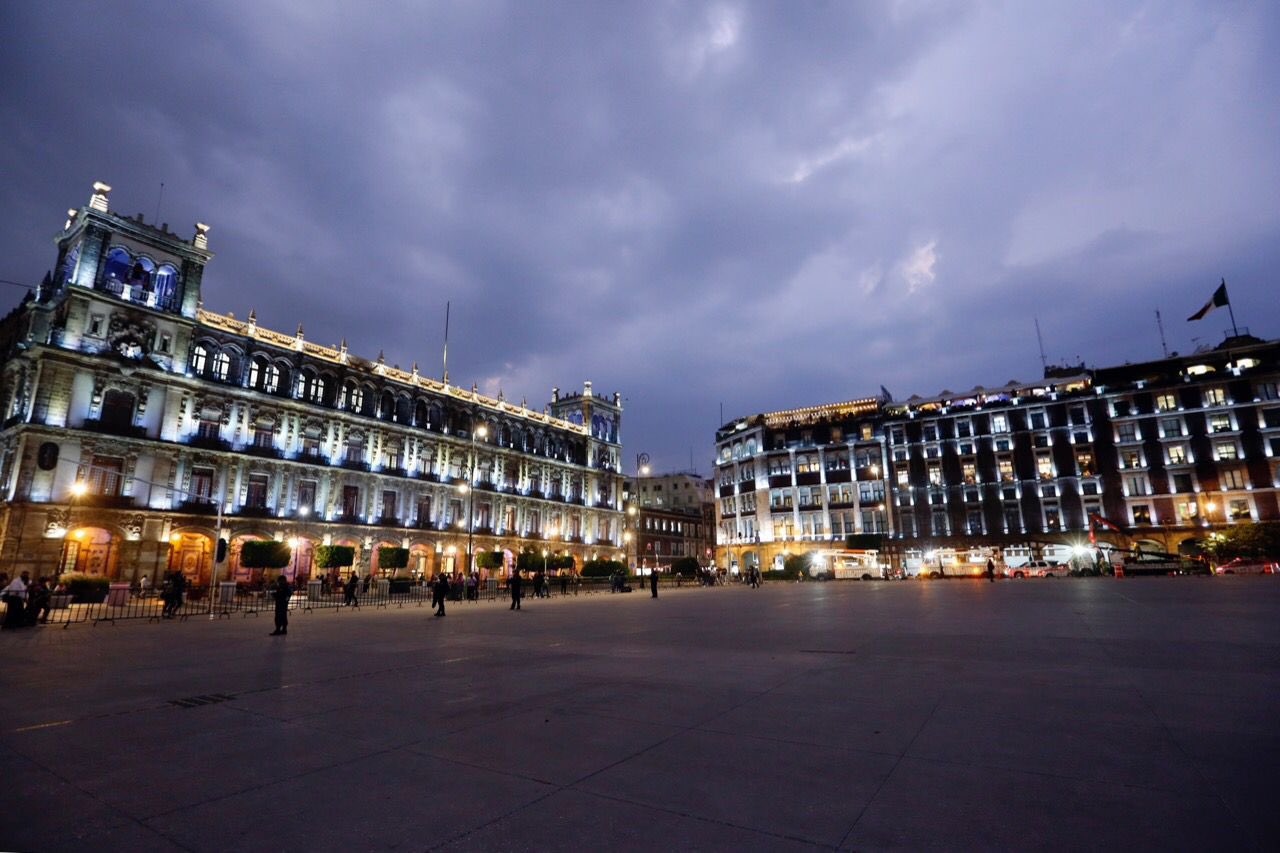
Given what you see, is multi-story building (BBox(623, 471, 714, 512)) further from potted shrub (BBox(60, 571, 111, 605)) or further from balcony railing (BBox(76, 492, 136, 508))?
potted shrub (BBox(60, 571, 111, 605))

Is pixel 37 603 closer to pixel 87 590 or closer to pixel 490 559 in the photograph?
pixel 87 590

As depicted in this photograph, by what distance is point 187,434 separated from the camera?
40.5 m

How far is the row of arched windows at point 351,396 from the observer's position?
4375cm

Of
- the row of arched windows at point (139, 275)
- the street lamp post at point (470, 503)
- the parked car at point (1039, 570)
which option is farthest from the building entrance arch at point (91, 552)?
the parked car at point (1039, 570)

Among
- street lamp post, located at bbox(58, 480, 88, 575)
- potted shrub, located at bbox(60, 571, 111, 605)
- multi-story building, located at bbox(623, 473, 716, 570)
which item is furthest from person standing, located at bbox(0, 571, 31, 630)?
multi-story building, located at bbox(623, 473, 716, 570)

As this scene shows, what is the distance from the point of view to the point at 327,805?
13.5ft

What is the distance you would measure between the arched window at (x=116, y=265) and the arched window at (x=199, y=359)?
572cm

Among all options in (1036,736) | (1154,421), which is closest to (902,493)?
(1154,421)

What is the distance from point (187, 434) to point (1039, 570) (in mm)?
64385

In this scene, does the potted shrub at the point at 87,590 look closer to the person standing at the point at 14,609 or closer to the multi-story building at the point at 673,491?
the person standing at the point at 14,609

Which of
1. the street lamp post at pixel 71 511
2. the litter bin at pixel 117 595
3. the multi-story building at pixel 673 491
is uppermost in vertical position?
the multi-story building at pixel 673 491

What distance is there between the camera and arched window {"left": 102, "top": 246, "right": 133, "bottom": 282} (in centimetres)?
3809

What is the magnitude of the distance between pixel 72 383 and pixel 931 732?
4627cm

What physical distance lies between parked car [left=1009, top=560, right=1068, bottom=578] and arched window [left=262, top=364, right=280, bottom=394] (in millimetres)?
61540
